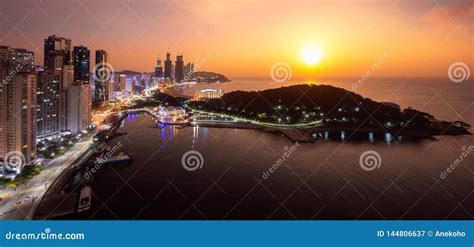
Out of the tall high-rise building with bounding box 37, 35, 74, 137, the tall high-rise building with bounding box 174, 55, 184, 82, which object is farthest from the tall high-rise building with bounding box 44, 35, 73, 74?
the tall high-rise building with bounding box 174, 55, 184, 82

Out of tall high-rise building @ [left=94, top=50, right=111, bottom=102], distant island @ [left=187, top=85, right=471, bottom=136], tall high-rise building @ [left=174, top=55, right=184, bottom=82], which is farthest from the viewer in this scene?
tall high-rise building @ [left=174, top=55, right=184, bottom=82]

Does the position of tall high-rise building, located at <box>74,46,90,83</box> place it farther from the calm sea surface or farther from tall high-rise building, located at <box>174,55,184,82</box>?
tall high-rise building, located at <box>174,55,184,82</box>

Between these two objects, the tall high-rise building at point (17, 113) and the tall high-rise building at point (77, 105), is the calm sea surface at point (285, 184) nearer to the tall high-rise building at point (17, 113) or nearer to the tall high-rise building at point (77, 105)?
the tall high-rise building at point (17, 113)

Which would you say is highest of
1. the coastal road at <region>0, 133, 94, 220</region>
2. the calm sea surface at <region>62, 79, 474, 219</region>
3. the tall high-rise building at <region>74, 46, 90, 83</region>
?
the tall high-rise building at <region>74, 46, 90, 83</region>

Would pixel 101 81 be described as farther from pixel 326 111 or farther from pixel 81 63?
pixel 326 111

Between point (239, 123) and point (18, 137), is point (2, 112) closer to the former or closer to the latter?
point (18, 137)
